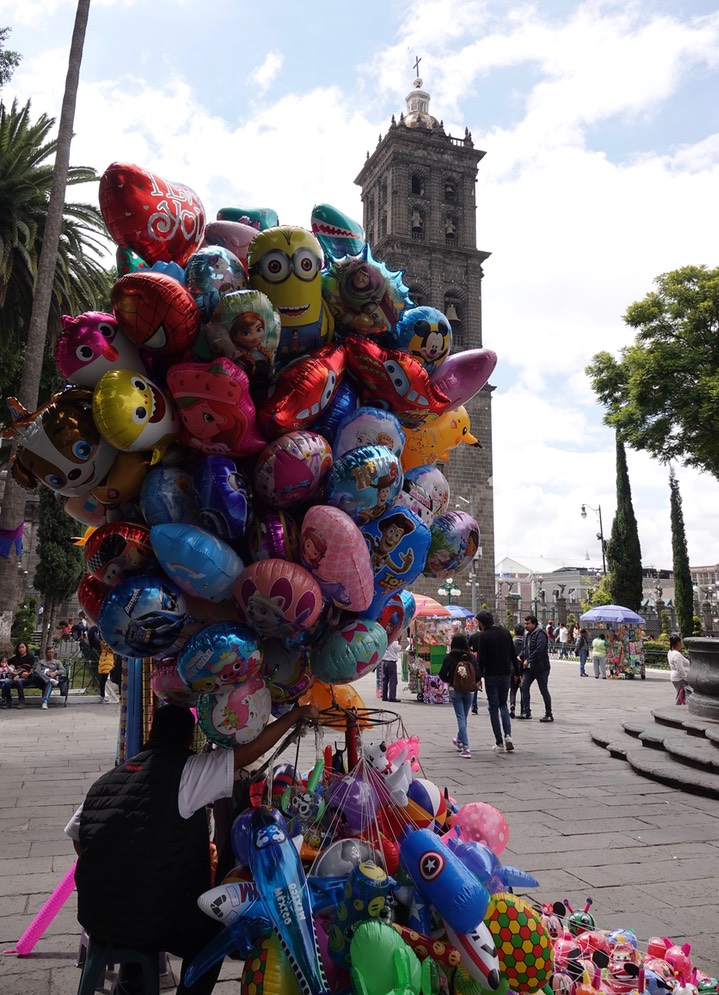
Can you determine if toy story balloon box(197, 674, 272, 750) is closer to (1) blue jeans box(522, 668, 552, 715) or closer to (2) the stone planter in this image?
(2) the stone planter

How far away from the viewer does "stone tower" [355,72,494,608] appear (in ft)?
126

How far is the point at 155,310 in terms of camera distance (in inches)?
100

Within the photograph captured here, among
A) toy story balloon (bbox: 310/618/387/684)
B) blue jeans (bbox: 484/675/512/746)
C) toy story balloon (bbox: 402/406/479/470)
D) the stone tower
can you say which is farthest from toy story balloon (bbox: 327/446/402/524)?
the stone tower

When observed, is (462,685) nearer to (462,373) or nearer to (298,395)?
(462,373)

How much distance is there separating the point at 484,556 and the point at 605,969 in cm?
3466

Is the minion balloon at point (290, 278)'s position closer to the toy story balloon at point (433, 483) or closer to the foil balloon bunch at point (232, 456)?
the foil balloon bunch at point (232, 456)

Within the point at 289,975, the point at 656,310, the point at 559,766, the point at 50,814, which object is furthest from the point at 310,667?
the point at 656,310

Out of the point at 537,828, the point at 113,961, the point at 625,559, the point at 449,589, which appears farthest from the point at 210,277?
the point at 625,559

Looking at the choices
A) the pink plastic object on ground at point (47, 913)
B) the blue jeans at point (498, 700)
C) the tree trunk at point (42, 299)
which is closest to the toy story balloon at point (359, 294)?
the pink plastic object on ground at point (47, 913)

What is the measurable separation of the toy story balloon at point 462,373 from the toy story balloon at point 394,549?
0.73 metres

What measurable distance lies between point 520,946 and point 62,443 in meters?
2.37

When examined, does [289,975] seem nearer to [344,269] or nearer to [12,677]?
[344,269]

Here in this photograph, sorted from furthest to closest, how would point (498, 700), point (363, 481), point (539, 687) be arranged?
point (539, 687) → point (498, 700) → point (363, 481)

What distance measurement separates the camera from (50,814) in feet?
19.0
